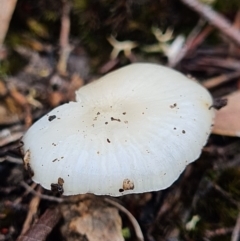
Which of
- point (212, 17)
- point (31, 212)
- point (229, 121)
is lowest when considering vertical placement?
point (31, 212)

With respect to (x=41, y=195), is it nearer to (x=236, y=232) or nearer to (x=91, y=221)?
(x=91, y=221)

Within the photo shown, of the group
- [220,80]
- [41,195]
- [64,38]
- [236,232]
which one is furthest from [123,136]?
[64,38]

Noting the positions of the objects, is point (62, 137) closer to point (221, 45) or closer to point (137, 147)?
point (137, 147)

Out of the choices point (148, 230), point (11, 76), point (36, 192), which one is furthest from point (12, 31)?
point (148, 230)

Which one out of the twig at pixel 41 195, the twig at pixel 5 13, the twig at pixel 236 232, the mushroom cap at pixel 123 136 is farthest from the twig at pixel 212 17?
the twig at pixel 41 195

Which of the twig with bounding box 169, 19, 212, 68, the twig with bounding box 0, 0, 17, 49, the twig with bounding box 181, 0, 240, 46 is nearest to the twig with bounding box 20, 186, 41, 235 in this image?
the twig with bounding box 0, 0, 17, 49

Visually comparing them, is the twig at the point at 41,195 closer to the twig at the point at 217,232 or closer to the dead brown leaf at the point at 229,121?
the twig at the point at 217,232
